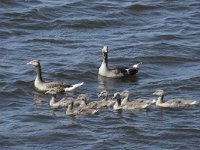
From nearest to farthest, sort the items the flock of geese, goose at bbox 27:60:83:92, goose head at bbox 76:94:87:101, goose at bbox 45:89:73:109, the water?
1. the water
2. the flock of geese
3. goose at bbox 45:89:73:109
4. goose head at bbox 76:94:87:101
5. goose at bbox 27:60:83:92

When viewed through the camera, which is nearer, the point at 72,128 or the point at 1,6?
the point at 72,128

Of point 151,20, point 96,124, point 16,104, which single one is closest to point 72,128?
point 96,124

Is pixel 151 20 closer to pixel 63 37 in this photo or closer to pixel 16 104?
pixel 63 37

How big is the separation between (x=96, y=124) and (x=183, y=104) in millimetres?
2220

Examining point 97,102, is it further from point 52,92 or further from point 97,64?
point 97,64

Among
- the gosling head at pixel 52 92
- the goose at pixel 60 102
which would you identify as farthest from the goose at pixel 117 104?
the gosling head at pixel 52 92

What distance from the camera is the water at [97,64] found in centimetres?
1983

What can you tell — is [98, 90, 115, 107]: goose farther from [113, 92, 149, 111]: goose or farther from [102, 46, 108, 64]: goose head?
[102, 46, 108, 64]: goose head

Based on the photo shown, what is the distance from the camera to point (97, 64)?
2586 cm

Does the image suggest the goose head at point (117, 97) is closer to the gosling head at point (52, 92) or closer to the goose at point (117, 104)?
the goose at point (117, 104)

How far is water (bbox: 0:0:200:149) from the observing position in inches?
781

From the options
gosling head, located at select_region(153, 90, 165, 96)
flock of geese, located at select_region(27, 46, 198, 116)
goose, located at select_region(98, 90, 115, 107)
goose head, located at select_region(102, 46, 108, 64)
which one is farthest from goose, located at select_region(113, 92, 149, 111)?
goose head, located at select_region(102, 46, 108, 64)

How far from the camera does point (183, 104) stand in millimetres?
21453

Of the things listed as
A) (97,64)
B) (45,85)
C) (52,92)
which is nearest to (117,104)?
(52,92)
